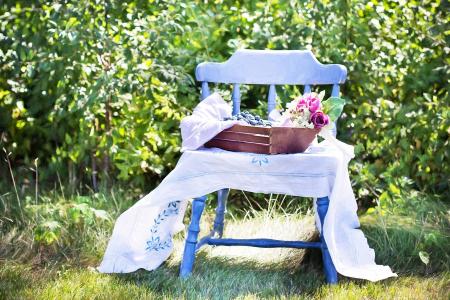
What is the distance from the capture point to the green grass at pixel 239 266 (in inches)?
129

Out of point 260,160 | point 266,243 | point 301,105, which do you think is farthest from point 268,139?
point 266,243

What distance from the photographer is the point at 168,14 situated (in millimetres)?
4184

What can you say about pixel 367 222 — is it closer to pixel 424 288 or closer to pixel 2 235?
pixel 424 288

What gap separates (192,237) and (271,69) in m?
0.87

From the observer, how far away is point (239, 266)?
3707 mm

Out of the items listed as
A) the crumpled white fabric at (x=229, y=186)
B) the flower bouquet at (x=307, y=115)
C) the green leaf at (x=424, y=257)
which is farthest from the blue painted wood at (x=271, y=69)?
the green leaf at (x=424, y=257)

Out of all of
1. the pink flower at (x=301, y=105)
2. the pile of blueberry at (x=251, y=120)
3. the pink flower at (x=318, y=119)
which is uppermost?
the pink flower at (x=301, y=105)

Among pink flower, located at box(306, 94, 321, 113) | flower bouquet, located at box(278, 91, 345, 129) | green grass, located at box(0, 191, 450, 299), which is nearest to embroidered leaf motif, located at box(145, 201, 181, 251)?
green grass, located at box(0, 191, 450, 299)

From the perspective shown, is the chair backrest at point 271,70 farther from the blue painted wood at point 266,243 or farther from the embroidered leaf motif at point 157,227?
the blue painted wood at point 266,243

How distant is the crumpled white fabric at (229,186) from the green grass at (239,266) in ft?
0.31

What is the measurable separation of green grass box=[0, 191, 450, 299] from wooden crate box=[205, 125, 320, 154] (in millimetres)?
545

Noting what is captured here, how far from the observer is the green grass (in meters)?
3.28

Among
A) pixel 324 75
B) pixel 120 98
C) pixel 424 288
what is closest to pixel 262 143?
pixel 324 75

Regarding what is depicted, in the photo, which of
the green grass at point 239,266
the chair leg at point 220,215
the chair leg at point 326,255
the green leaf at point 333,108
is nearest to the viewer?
the green grass at point 239,266
